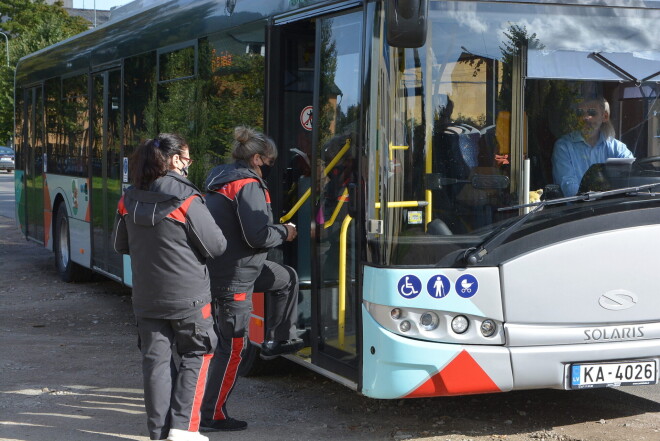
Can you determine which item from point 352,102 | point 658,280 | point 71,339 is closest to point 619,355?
point 658,280

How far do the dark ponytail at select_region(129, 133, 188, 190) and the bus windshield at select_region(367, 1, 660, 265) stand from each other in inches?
42.7

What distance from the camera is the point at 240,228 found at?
6.00 m

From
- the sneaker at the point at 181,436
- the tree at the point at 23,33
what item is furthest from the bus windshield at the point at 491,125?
the tree at the point at 23,33

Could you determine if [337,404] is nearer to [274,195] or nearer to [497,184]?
[274,195]

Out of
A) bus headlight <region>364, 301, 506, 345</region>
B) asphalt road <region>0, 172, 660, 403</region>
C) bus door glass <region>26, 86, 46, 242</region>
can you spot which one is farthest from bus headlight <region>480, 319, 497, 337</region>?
bus door glass <region>26, 86, 46, 242</region>

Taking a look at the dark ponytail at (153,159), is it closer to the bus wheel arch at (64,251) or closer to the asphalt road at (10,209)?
the asphalt road at (10,209)

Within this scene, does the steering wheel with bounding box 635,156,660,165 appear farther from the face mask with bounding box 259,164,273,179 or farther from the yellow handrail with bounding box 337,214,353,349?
the face mask with bounding box 259,164,273,179

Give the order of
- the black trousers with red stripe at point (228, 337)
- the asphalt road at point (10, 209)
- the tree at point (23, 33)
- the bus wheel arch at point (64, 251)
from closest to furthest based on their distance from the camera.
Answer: the black trousers with red stripe at point (228, 337) → the asphalt road at point (10, 209) → the bus wheel arch at point (64, 251) → the tree at point (23, 33)

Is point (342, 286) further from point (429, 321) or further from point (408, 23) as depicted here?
point (408, 23)

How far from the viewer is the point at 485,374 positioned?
541 centimetres

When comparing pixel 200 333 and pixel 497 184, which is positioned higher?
pixel 497 184

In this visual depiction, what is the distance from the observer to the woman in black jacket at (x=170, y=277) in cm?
541

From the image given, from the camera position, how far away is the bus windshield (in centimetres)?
547

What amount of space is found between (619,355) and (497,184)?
1106 millimetres
